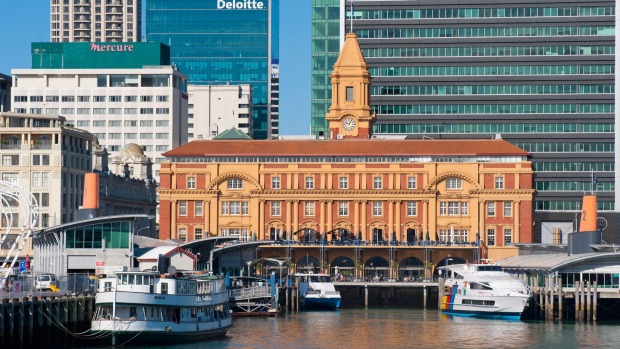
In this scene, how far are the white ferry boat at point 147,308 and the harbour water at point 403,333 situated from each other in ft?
4.64

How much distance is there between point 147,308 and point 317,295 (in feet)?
191

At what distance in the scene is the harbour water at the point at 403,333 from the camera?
117m

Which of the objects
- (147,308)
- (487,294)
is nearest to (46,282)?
(147,308)

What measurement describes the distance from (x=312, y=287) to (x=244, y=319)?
78.5 feet

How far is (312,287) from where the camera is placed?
6565 inches

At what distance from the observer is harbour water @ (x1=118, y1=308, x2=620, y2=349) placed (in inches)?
4619

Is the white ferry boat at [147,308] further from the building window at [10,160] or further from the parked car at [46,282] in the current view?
the building window at [10,160]

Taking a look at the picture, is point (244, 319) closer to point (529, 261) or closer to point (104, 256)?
point (104, 256)

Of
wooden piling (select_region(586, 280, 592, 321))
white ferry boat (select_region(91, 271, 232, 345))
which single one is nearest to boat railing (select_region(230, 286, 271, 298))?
wooden piling (select_region(586, 280, 592, 321))

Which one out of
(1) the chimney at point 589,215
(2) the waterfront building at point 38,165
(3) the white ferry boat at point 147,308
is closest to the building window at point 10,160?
(2) the waterfront building at point 38,165

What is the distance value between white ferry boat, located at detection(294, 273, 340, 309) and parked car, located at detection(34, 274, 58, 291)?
50196 millimetres

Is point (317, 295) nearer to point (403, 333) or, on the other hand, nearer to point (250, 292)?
point (250, 292)

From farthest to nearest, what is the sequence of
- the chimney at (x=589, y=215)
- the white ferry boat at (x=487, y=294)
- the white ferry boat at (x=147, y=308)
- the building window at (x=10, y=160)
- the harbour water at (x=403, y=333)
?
the building window at (x=10, y=160) < the chimney at (x=589, y=215) < the white ferry boat at (x=487, y=294) < the harbour water at (x=403, y=333) < the white ferry boat at (x=147, y=308)

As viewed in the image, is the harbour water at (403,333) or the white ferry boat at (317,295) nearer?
the harbour water at (403,333)
